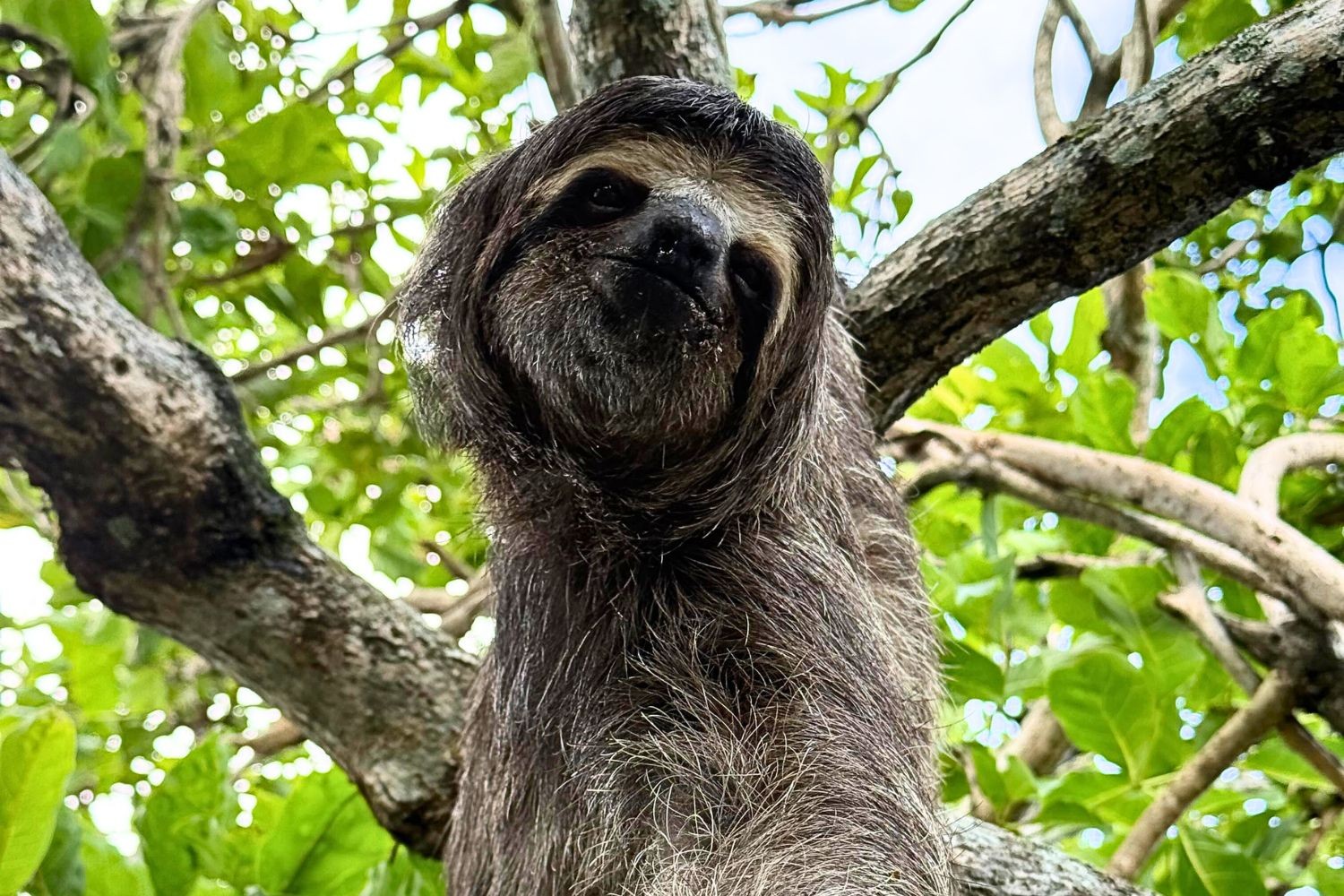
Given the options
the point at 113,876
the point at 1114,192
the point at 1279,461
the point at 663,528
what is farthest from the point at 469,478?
the point at 1279,461

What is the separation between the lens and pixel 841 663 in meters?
3.11

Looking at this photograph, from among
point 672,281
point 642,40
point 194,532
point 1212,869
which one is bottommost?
point 1212,869

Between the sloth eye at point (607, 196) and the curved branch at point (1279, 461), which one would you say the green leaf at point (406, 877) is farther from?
the curved branch at point (1279, 461)

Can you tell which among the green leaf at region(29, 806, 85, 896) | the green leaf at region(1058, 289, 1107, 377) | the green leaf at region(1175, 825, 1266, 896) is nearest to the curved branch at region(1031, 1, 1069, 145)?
the green leaf at region(1058, 289, 1107, 377)

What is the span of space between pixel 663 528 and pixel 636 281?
0.77 meters

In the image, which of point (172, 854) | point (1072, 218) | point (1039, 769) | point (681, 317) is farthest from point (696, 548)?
point (1039, 769)

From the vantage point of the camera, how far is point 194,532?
3.23m

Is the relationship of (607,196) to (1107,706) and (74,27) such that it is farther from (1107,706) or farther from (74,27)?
(1107,706)

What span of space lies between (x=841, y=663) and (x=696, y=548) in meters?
0.50

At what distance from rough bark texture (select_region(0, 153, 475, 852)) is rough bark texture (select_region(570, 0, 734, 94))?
5.17 feet

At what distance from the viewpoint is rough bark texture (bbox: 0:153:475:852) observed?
9.82 ft

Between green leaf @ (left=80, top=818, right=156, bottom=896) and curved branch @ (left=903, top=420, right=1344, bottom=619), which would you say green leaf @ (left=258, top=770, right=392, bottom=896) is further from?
curved branch @ (left=903, top=420, right=1344, bottom=619)

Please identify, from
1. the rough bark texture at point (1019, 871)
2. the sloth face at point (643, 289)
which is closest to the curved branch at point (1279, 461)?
Answer: the rough bark texture at point (1019, 871)

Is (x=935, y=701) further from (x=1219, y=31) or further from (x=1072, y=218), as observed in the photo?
(x=1219, y=31)
